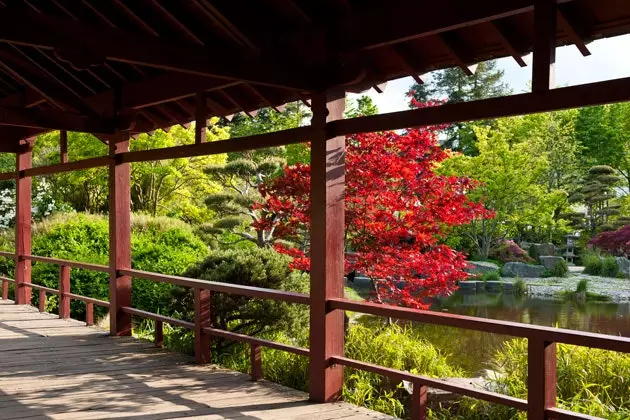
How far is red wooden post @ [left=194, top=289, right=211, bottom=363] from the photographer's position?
21.9 feet

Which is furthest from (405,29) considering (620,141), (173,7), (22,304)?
(620,141)

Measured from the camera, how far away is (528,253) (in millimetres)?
24625

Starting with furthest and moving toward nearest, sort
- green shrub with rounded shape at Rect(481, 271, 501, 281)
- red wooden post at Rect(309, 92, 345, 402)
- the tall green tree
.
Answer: the tall green tree
green shrub with rounded shape at Rect(481, 271, 501, 281)
red wooden post at Rect(309, 92, 345, 402)

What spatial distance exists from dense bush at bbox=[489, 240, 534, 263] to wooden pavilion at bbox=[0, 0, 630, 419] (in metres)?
17.8

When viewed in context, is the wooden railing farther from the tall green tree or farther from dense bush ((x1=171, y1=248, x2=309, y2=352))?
the tall green tree

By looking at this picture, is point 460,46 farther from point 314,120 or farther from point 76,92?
point 76,92

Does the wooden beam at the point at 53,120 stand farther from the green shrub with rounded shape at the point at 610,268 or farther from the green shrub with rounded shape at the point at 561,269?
the green shrub with rounded shape at the point at 610,268

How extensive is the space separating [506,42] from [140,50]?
214 cm

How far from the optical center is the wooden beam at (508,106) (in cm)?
361

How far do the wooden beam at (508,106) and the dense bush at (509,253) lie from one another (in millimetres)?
19755

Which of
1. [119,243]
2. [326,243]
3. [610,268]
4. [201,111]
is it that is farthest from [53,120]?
[610,268]

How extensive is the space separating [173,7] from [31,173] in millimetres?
5441

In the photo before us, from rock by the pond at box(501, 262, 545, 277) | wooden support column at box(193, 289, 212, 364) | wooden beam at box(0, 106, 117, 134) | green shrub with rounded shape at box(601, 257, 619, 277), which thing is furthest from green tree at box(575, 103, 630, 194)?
wooden support column at box(193, 289, 212, 364)

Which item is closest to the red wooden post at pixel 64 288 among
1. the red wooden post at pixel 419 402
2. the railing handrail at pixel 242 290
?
the railing handrail at pixel 242 290
